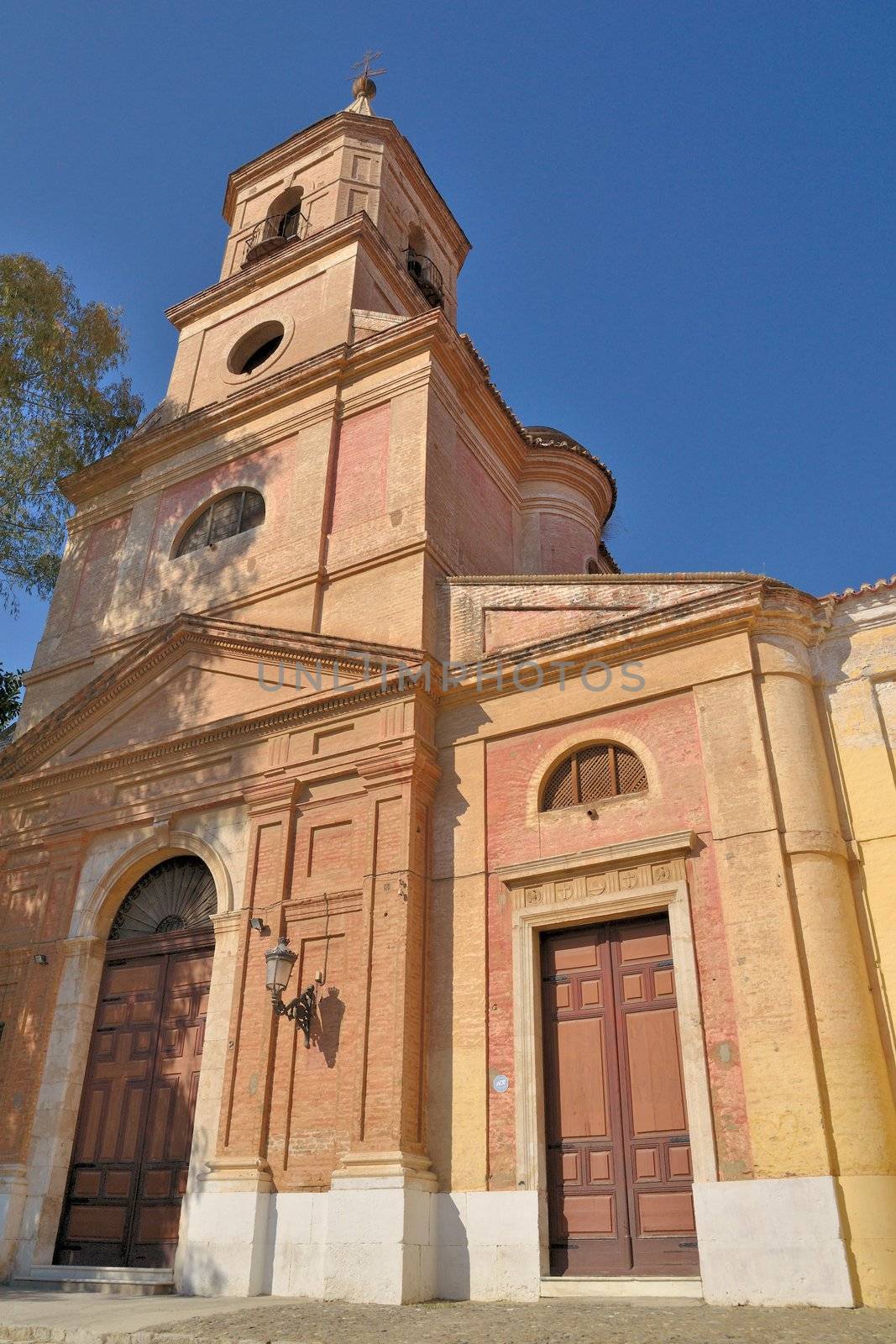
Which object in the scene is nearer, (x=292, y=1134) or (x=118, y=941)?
(x=292, y=1134)

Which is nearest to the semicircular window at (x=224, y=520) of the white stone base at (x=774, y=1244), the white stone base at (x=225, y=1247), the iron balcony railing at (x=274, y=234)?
the iron balcony railing at (x=274, y=234)

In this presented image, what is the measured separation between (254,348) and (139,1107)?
12470 millimetres

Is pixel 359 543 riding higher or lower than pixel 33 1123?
higher

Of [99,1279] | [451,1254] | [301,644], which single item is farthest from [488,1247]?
[301,644]

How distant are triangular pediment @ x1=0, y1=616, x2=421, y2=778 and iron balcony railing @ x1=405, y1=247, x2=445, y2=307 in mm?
9462

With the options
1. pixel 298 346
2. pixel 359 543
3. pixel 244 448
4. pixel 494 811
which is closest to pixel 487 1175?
pixel 494 811

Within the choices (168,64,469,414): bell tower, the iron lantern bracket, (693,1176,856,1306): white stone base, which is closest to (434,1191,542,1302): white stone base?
(693,1176,856,1306): white stone base

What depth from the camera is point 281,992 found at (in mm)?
10664

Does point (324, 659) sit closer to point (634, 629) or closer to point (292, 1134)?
point (634, 629)

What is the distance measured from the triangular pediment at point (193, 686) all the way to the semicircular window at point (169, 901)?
162cm

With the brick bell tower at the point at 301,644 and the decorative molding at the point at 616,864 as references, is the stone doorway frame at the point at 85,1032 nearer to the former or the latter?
the brick bell tower at the point at 301,644

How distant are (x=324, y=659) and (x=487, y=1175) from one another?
580 cm

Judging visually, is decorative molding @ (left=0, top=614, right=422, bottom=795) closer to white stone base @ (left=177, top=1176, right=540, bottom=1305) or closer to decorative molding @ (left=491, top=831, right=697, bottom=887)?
decorative molding @ (left=491, top=831, right=697, bottom=887)

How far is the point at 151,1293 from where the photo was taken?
9953 mm
